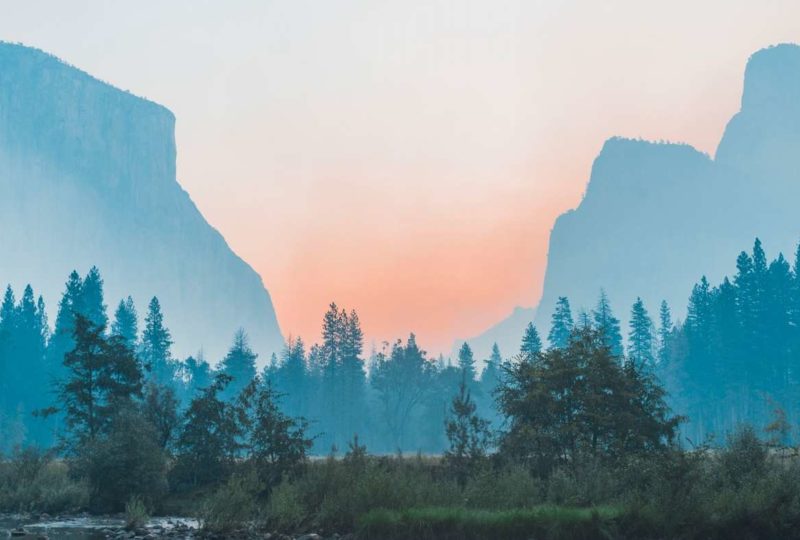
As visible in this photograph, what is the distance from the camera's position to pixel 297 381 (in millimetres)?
121312

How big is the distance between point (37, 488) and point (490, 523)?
86.8ft

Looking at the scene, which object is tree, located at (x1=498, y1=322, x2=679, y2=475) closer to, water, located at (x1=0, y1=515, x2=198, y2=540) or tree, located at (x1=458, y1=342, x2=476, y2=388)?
water, located at (x1=0, y1=515, x2=198, y2=540)

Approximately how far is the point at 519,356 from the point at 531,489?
13890 mm

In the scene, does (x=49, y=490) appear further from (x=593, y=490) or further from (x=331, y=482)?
(x=593, y=490)

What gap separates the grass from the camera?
1006 inches

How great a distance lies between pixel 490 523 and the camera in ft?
86.7

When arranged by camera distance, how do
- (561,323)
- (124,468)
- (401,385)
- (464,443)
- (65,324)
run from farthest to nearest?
(401,385) < (561,323) < (65,324) < (124,468) < (464,443)

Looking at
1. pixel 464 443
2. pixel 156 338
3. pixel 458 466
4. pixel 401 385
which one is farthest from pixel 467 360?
pixel 458 466

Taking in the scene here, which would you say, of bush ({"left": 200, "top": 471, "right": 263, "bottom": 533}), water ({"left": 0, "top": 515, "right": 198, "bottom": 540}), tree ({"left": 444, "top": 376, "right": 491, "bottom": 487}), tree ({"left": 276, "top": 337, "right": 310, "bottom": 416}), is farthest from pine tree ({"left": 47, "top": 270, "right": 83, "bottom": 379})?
bush ({"left": 200, "top": 471, "right": 263, "bottom": 533})

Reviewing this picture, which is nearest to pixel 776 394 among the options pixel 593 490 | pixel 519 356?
pixel 519 356

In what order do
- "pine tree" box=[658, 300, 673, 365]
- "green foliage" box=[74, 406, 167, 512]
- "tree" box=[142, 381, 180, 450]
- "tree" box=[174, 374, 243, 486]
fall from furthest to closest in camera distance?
"pine tree" box=[658, 300, 673, 365], "tree" box=[142, 381, 180, 450], "tree" box=[174, 374, 243, 486], "green foliage" box=[74, 406, 167, 512]

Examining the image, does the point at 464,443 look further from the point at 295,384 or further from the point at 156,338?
the point at 295,384

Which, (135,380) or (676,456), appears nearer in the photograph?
(676,456)

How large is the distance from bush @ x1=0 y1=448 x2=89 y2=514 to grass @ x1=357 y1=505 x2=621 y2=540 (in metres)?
19.9
